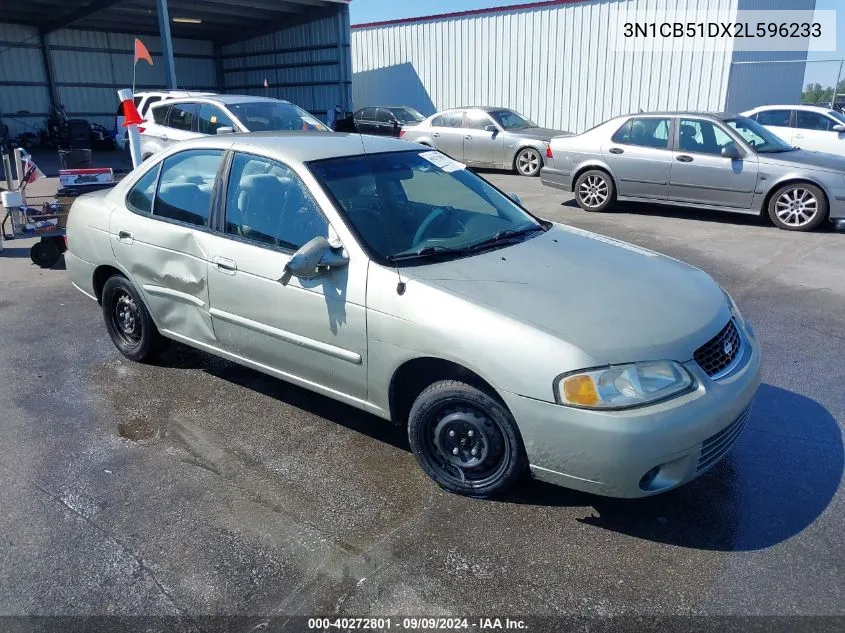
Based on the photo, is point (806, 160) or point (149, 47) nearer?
point (806, 160)

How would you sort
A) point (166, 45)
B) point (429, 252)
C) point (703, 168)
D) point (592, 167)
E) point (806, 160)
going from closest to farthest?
point (429, 252)
point (806, 160)
point (703, 168)
point (592, 167)
point (166, 45)

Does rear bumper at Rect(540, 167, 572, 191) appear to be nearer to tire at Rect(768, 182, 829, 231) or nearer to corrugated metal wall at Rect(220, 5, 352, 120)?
tire at Rect(768, 182, 829, 231)

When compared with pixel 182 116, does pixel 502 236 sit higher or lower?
lower

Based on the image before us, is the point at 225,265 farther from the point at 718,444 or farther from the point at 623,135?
the point at 623,135

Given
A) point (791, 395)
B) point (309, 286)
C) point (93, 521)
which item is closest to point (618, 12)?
point (791, 395)

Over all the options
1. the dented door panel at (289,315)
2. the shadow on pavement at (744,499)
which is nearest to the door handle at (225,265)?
the dented door panel at (289,315)

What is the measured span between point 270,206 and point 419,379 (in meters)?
1.33

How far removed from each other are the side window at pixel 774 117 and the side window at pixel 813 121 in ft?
0.76

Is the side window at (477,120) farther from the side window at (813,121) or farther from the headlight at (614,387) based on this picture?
the headlight at (614,387)

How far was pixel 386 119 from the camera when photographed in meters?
18.7

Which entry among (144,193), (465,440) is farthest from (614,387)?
(144,193)

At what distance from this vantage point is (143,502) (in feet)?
10.7

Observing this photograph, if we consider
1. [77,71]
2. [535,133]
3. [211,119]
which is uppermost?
[77,71]

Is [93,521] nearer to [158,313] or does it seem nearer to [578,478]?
[158,313]
